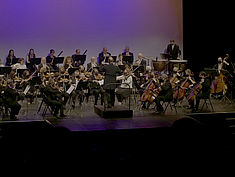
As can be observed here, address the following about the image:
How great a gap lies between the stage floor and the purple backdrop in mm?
3333

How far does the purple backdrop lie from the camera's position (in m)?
12.2

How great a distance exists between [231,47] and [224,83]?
3.23m

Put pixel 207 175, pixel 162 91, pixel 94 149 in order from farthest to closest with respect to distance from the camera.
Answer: pixel 162 91, pixel 94 149, pixel 207 175

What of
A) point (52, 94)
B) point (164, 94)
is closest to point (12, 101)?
point (52, 94)

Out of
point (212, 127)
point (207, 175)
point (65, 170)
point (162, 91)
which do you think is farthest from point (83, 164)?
point (162, 91)

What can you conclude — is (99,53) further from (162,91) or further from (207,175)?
(207,175)

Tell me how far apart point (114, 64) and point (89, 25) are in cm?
288

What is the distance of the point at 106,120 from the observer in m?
7.43

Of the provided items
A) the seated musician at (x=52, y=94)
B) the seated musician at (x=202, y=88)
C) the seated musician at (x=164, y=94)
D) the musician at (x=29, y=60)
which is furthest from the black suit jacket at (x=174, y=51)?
the seated musician at (x=52, y=94)

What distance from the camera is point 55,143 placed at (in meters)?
2.15

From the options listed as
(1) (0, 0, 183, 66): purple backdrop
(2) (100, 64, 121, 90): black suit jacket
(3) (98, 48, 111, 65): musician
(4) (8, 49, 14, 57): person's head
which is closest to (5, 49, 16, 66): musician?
(4) (8, 49, 14, 57): person's head

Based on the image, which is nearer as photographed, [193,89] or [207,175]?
[207,175]

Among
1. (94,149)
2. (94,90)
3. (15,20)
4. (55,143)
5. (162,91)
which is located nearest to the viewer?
(55,143)

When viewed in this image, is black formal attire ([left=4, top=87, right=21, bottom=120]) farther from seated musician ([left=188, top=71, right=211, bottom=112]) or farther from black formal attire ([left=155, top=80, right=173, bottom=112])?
seated musician ([left=188, top=71, right=211, bottom=112])
